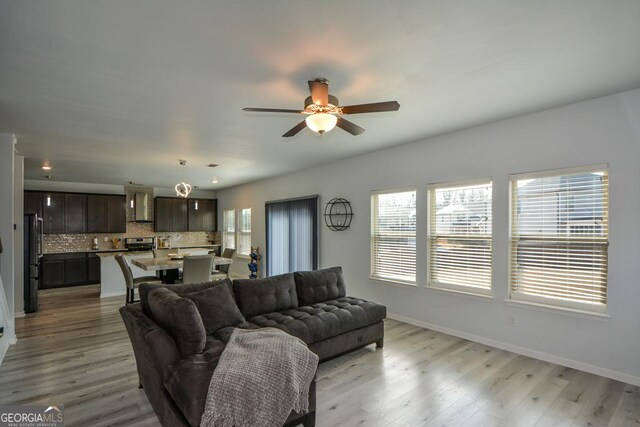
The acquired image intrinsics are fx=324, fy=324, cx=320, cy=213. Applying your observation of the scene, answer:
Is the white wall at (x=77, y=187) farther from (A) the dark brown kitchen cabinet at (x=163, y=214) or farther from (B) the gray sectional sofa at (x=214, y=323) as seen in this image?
(B) the gray sectional sofa at (x=214, y=323)

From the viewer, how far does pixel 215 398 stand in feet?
6.40

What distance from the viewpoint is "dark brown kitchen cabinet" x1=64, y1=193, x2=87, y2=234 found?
8.29m

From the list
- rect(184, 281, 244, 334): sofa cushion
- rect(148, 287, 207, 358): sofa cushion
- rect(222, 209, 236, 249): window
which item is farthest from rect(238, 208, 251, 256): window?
rect(148, 287, 207, 358): sofa cushion

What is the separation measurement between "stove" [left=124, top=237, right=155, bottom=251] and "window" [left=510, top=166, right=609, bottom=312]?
29.8 feet

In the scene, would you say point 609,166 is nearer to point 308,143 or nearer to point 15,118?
point 308,143

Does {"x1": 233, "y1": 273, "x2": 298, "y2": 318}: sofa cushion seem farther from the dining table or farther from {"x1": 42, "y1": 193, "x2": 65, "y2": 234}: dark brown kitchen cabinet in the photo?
{"x1": 42, "y1": 193, "x2": 65, "y2": 234}: dark brown kitchen cabinet

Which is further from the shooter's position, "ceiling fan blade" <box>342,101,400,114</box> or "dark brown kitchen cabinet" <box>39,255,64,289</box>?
"dark brown kitchen cabinet" <box>39,255,64,289</box>

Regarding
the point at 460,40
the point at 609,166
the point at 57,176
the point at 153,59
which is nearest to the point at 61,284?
the point at 57,176

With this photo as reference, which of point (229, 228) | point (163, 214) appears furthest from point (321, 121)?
point (163, 214)

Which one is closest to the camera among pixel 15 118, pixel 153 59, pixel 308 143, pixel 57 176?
pixel 153 59

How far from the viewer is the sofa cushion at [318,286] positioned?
3980 mm

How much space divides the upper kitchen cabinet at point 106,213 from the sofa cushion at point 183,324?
7.73m

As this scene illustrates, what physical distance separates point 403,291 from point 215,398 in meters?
3.57

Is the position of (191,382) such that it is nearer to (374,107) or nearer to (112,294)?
(374,107)
